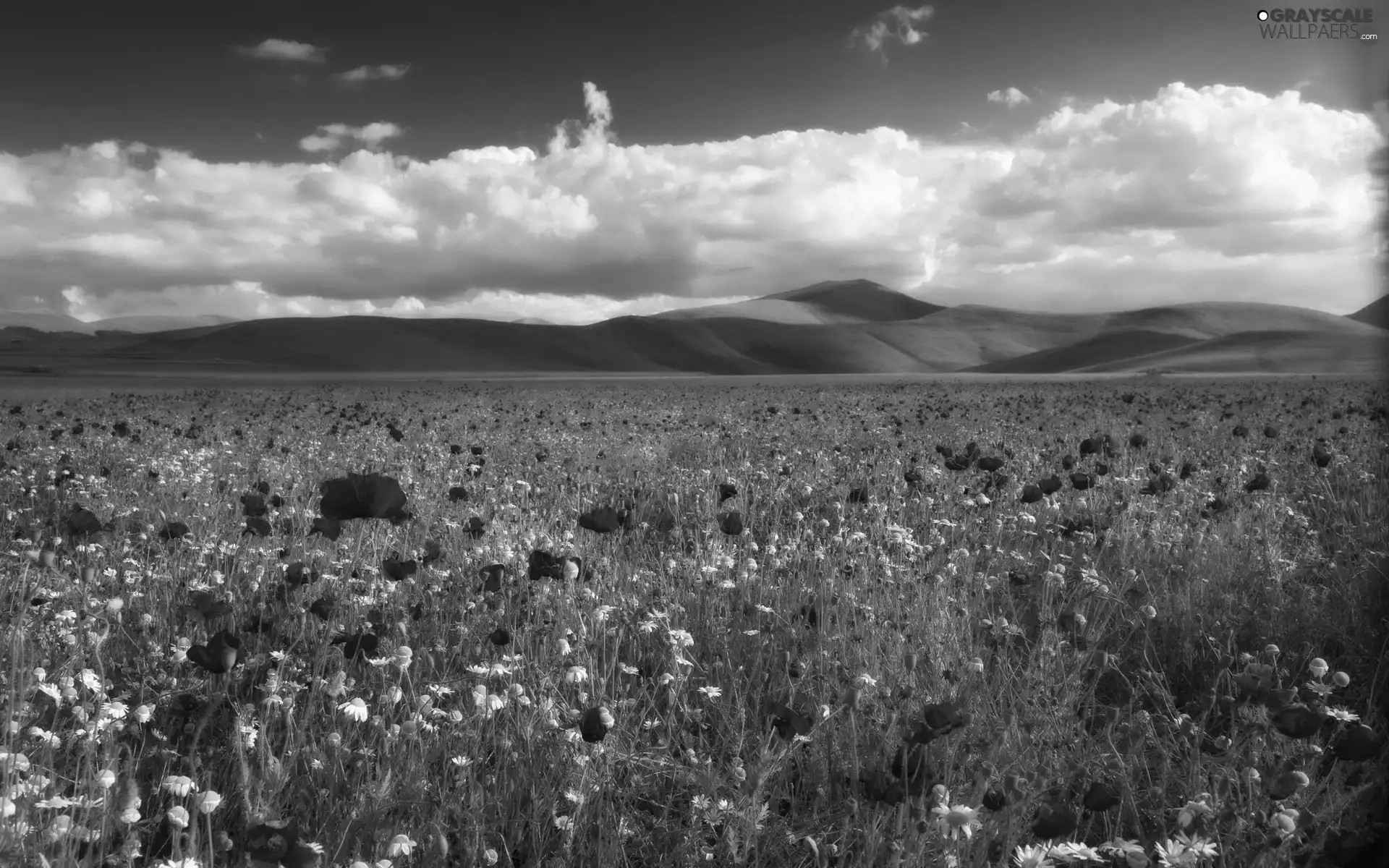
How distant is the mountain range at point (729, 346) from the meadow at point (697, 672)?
71363mm

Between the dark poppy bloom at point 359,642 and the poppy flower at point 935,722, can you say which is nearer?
the poppy flower at point 935,722

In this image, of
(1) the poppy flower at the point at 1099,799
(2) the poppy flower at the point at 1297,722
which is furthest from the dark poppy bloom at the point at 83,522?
(2) the poppy flower at the point at 1297,722

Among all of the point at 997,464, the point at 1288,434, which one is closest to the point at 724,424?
the point at 1288,434

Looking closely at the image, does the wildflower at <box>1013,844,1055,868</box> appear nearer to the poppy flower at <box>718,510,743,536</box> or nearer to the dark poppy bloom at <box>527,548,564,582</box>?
the dark poppy bloom at <box>527,548,564,582</box>

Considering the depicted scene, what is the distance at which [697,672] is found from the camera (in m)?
3.73

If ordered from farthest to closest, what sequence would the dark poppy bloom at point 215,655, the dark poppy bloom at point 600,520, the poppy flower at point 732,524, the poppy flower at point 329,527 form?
the poppy flower at point 732,524, the dark poppy bloom at point 600,520, the poppy flower at point 329,527, the dark poppy bloom at point 215,655

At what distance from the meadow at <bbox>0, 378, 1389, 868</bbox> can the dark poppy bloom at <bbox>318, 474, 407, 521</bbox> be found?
2cm

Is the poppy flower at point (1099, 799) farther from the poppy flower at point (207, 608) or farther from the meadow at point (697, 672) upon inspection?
the poppy flower at point (207, 608)

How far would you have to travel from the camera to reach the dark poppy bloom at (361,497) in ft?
10.1

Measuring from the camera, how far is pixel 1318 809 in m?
2.56

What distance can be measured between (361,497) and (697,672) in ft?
5.02

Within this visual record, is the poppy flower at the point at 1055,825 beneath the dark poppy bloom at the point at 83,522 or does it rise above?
beneath

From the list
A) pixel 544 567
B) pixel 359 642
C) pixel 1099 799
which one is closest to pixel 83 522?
pixel 359 642

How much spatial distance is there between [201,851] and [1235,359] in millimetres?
106479
